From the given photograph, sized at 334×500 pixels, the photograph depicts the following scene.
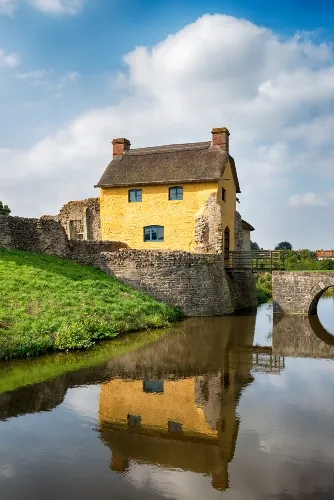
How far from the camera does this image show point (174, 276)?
79.2ft

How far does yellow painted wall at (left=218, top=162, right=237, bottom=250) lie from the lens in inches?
1132

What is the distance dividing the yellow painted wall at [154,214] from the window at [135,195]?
0.86 ft

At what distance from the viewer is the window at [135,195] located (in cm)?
2964

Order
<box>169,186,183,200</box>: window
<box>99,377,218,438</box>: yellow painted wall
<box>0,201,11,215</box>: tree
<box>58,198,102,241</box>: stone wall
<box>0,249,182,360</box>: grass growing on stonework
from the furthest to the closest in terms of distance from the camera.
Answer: <box>0,201,11,215</box>: tree
<box>58,198,102,241</box>: stone wall
<box>169,186,183,200</box>: window
<box>0,249,182,360</box>: grass growing on stonework
<box>99,377,218,438</box>: yellow painted wall

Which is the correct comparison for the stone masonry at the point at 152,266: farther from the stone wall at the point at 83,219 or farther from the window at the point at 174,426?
the window at the point at 174,426

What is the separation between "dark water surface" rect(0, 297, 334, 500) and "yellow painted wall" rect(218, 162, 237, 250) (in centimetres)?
1412

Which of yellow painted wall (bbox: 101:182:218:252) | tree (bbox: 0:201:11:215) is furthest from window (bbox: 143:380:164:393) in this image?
tree (bbox: 0:201:11:215)

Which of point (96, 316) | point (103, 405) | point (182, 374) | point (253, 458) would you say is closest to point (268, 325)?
point (96, 316)

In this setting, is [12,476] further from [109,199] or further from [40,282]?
[109,199]

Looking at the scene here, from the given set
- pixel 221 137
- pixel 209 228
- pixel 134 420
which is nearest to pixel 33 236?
pixel 209 228

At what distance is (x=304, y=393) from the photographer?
11211 mm

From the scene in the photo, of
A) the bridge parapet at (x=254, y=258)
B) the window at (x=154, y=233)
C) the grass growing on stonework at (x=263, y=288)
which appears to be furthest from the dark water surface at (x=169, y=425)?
the grass growing on stonework at (x=263, y=288)

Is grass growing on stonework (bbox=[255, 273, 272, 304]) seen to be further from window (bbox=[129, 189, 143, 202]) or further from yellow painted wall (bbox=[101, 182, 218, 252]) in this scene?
window (bbox=[129, 189, 143, 202])

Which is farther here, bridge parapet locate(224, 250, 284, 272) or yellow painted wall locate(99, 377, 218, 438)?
bridge parapet locate(224, 250, 284, 272)
